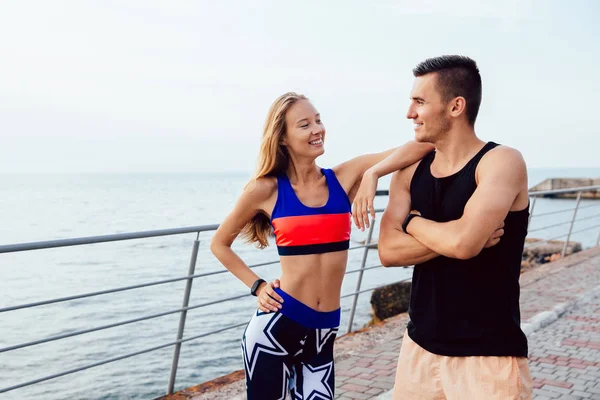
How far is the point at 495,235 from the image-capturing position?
2049 millimetres

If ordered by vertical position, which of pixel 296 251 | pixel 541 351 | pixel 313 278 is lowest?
pixel 541 351

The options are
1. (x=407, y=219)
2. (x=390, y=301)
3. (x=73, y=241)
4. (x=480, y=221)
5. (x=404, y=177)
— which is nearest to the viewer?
(x=480, y=221)

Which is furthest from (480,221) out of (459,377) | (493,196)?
(459,377)

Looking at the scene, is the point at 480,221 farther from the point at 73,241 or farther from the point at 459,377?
the point at 73,241

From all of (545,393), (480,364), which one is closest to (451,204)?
(480,364)

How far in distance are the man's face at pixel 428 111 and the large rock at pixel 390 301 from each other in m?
7.53

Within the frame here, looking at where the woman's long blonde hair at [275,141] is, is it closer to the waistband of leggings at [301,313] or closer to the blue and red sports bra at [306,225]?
the blue and red sports bra at [306,225]

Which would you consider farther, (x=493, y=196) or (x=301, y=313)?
(x=301, y=313)

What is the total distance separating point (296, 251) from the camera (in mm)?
2605

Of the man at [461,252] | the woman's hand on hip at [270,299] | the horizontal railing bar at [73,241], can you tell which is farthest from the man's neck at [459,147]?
the horizontal railing bar at [73,241]

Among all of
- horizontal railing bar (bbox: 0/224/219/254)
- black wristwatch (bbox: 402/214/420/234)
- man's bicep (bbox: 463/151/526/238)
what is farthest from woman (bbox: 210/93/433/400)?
horizontal railing bar (bbox: 0/224/219/254)

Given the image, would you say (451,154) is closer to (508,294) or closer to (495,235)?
(495,235)

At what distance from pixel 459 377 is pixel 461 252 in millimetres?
454

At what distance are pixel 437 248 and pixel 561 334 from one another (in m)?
4.49
